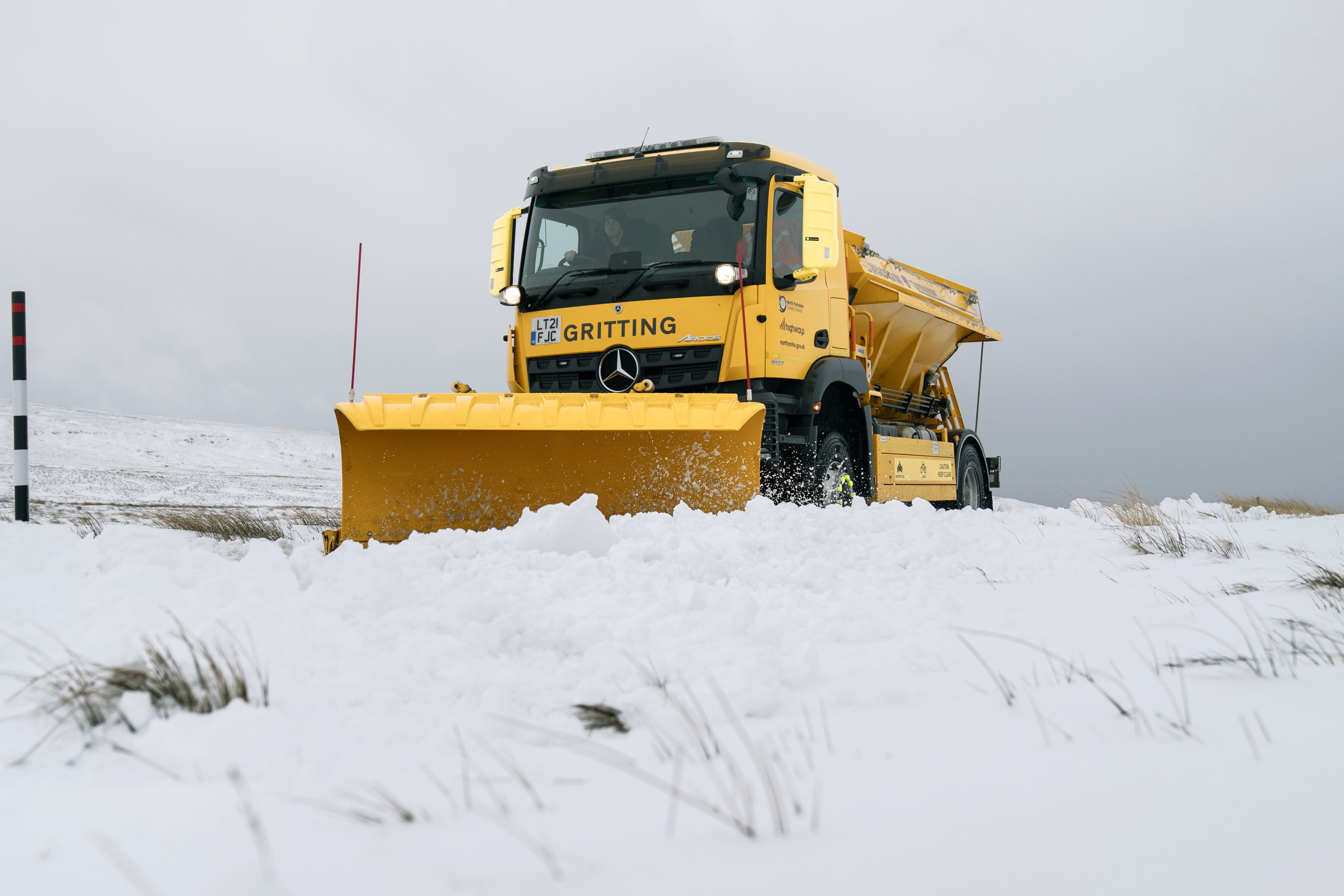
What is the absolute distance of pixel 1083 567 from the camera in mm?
4070

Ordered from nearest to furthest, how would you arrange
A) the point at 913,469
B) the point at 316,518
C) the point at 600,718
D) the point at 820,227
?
the point at 600,718 < the point at 820,227 < the point at 316,518 < the point at 913,469

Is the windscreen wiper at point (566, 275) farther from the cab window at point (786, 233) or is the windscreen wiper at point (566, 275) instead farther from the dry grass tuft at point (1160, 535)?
the dry grass tuft at point (1160, 535)

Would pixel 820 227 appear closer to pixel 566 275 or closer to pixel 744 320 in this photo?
pixel 744 320

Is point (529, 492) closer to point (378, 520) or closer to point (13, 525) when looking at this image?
point (378, 520)

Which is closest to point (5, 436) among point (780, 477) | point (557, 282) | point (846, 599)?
point (557, 282)

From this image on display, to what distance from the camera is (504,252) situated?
7168mm

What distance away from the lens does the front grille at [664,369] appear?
6.33 meters

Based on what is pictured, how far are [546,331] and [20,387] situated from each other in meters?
3.54

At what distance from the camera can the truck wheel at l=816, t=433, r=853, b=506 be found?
6695 mm

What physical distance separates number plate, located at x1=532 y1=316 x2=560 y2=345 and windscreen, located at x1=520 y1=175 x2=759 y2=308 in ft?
0.50

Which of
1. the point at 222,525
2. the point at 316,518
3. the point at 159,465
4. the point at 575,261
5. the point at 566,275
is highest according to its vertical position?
the point at 575,261

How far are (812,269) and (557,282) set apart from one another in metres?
2.04

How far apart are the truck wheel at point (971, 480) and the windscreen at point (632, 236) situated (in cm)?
542

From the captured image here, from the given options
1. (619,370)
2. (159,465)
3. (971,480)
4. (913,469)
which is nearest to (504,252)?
(619,370)
